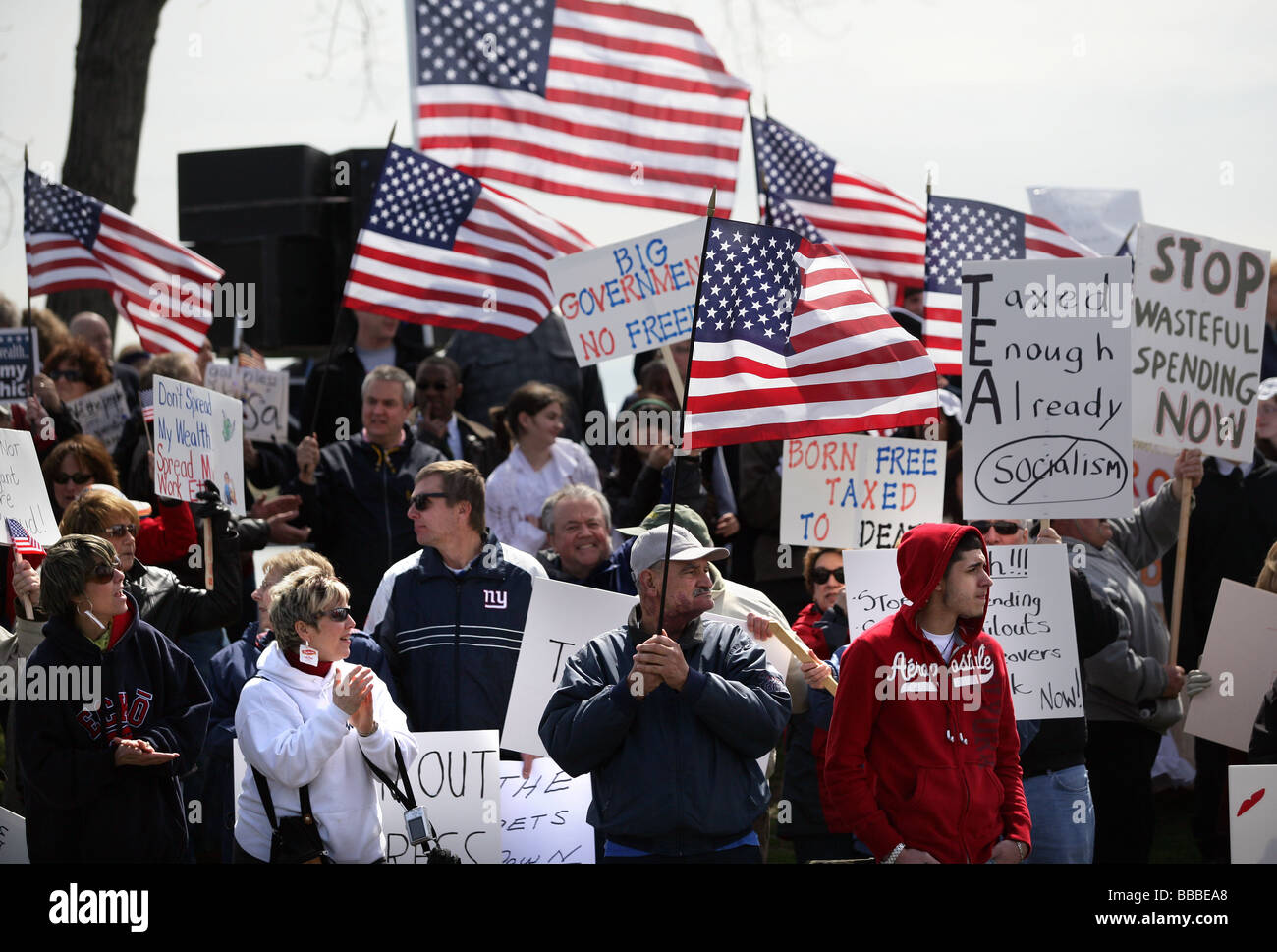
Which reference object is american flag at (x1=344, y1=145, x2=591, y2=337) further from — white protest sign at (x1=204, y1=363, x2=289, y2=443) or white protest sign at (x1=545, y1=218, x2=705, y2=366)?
white protest sign at (x1=545, y1=218, x2=705, y2=366)

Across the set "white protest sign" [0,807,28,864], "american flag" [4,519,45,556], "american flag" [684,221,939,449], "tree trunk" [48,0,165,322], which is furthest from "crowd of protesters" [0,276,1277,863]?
"tree trunk" [48,0,165,322]

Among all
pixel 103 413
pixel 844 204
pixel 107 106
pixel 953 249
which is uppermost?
pixel 107 106

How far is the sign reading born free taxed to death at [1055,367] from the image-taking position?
7312mm

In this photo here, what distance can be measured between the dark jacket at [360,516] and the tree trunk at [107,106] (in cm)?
718

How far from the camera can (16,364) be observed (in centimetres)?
1014

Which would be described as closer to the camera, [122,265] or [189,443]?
[189,443]

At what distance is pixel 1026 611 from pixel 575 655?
6.81 ft

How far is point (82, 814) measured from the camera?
245 inches

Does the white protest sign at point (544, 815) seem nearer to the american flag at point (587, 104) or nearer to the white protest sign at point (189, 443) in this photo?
the white protest sign at point (189, 443)

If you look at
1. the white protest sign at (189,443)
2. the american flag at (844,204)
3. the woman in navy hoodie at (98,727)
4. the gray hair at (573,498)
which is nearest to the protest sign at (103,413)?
the white protest sign at (189,443)

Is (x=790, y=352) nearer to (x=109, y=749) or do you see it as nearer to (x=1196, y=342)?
(x=1196, y=342)

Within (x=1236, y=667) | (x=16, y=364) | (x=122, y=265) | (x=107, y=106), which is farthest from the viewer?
(x=107, y=106)

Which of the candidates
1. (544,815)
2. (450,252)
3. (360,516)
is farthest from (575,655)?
(450,252)
